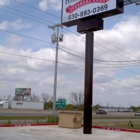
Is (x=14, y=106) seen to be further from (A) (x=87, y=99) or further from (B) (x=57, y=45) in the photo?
(A) (x=87, y=99)

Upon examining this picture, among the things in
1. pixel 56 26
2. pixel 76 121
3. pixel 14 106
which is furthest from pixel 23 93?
pixel 76 121

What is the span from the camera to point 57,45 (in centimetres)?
2864

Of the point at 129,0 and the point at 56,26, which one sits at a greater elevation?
the point at 56,26

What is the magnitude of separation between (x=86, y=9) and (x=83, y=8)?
0.96ft

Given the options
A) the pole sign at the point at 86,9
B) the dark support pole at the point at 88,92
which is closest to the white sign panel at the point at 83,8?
the pole sign at the point at 86,9

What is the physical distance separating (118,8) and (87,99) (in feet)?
18.3

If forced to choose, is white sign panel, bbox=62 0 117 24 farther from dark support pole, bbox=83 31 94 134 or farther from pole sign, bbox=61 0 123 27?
dark support pole, bbox=83 31 94 134

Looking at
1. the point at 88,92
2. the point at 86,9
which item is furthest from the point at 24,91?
the point at 88,92

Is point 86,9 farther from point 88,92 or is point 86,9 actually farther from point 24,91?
point 24,91

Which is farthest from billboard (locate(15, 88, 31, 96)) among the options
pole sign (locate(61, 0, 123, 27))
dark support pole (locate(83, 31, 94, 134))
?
dark support pole (locate(83, 31, 94, 134))

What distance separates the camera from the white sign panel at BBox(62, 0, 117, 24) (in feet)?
49.8

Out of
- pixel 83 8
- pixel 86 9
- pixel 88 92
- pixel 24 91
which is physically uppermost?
pixel 83 8

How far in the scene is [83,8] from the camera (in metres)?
16.3

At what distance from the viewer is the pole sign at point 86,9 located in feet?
49.2
